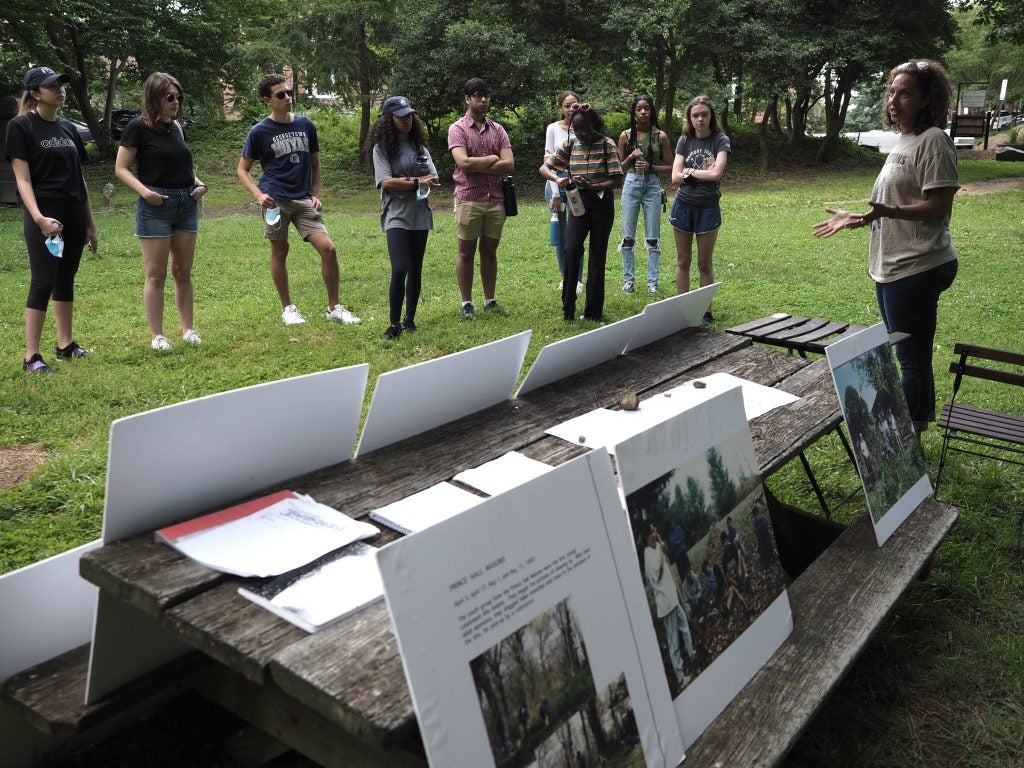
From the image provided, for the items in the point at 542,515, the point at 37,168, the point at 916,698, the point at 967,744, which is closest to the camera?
the point at 542,515

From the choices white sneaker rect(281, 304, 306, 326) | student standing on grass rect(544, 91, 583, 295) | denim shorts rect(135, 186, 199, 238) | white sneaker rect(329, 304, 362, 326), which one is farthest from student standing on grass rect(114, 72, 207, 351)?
student standing on grass rect(544, 91, 583, 295)

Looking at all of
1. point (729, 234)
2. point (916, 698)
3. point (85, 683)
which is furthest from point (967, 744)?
point (729, 234)

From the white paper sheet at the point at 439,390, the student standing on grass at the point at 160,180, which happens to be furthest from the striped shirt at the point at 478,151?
the white paper sheet at the point at 439,390

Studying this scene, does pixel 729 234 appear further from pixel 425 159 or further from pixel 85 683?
pixel 85 683

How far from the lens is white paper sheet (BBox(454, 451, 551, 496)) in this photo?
2355 millimetres

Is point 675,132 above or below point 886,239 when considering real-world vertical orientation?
below

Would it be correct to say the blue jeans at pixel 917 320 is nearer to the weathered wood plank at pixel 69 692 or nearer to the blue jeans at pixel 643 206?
the weathered wood plank at pixel 69 692

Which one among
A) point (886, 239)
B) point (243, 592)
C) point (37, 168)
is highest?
point (37, 168)

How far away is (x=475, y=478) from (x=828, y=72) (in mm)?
22796

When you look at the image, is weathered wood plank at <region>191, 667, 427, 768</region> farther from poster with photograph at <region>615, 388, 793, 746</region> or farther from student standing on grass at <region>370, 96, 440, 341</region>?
student standing on grass at <region>370, 96, 440, 341</region>

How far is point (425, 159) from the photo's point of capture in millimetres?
6496

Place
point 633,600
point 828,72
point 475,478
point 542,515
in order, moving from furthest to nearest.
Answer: point 828,72 < point 475,478 < point 633,600 < point 542,515

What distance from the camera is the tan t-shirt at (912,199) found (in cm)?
387

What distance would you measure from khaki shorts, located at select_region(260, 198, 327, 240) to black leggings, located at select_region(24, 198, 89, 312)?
4.31 feet
